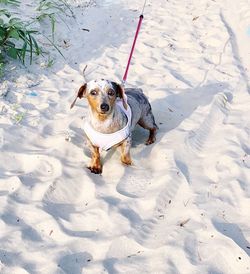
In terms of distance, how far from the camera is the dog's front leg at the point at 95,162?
187 inches

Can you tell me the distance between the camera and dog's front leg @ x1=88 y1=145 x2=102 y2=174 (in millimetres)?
4750

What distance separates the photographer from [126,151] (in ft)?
15.9

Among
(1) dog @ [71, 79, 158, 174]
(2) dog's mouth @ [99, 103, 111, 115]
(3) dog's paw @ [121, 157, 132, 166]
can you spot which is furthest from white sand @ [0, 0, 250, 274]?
(2) dog's mouth @ [99, 103, 111, 115]

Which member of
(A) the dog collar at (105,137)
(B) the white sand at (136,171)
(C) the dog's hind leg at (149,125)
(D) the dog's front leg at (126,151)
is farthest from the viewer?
(C) the dog's hind leg at (149,125)

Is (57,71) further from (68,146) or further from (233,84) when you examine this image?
A: (233,84)

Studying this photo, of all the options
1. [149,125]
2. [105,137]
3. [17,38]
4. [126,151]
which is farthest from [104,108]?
[17,38]

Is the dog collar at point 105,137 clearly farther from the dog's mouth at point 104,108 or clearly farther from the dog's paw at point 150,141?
the dog's paw at point 150,141

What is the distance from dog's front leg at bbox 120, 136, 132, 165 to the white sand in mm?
77

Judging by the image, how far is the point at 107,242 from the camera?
376 cm

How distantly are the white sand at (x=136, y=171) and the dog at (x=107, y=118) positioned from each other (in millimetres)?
209

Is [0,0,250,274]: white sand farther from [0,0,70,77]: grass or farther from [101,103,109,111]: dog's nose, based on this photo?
[101,103,109,111]: dog's nose

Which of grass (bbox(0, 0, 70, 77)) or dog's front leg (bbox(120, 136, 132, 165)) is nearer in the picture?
dog's front leg (bbox(120, 136, 132, 165))

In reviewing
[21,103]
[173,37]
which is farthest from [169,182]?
[173,37]

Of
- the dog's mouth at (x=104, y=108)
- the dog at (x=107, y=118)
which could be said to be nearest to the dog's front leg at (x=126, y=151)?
the dog at (x=107, y=118)
